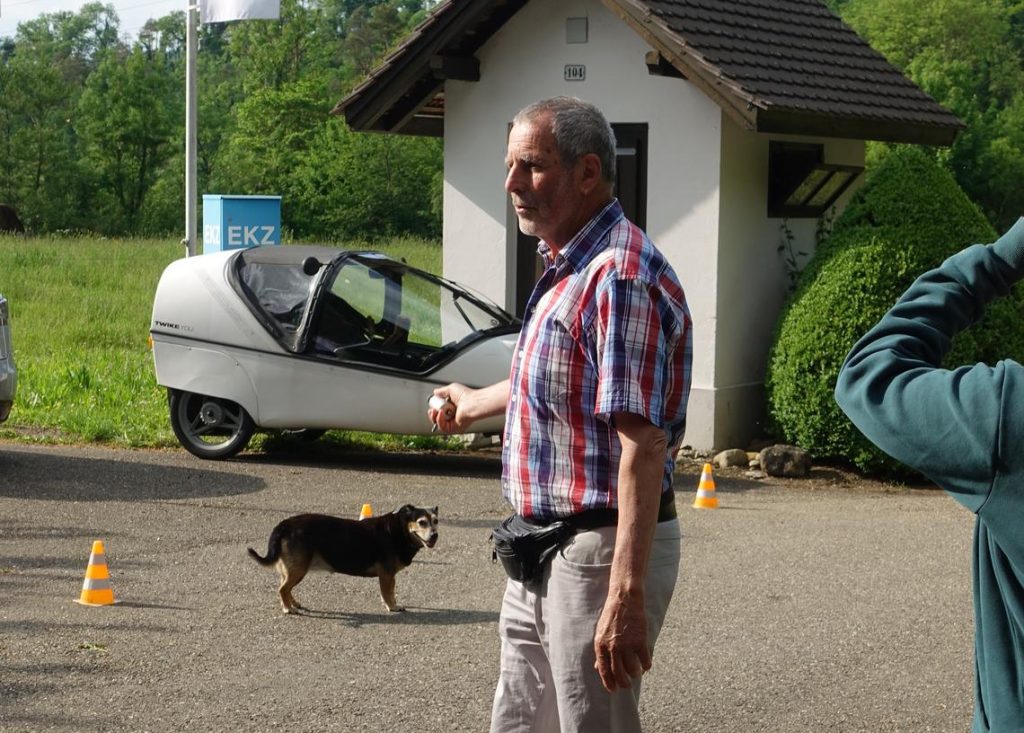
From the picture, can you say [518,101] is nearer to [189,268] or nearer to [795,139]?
[795,139]

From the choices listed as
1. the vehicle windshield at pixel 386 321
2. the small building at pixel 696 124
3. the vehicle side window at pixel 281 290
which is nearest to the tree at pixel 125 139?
the small building at pixel 696 124

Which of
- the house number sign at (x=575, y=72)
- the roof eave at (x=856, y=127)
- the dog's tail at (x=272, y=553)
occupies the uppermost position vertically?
the house number sign at (x=575, y=72)

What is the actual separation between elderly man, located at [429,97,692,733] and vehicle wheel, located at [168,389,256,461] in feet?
28.2

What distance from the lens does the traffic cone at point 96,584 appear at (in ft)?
25.0

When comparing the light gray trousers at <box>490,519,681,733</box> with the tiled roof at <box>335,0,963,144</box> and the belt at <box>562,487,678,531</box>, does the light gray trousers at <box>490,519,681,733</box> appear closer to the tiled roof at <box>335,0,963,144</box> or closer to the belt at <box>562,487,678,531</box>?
the belt at <box>562,487,678,531</box>

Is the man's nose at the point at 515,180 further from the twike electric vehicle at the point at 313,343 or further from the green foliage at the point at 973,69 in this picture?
the green foliage at the point at 973,69

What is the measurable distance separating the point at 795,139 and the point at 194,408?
6.20 m

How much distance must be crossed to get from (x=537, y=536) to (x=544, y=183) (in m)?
0.89

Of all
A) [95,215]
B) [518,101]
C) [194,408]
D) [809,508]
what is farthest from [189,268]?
[95,215]

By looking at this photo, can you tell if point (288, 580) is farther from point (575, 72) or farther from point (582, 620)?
point (575, 72)

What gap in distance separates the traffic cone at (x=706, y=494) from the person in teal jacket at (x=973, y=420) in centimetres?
820

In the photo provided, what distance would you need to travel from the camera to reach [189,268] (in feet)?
40.8

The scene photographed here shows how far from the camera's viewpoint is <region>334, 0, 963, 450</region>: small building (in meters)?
13.4

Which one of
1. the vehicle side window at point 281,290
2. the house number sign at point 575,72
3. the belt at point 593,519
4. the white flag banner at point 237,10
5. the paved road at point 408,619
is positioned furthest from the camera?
the white flag banner at point 237,10
